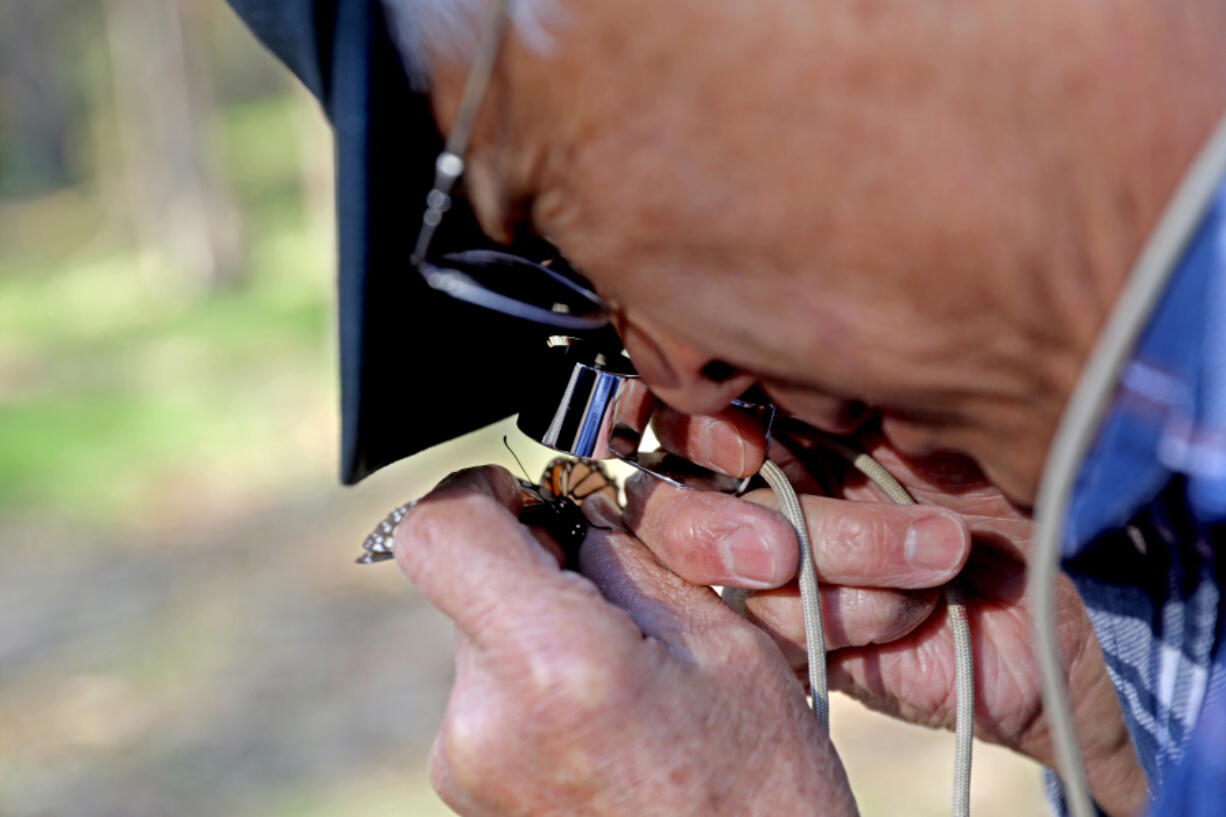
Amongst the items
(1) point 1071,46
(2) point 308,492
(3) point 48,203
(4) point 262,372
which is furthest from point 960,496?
(3) point 48,203

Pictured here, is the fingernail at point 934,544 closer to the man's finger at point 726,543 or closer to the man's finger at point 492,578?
the man's finger at point 726,543

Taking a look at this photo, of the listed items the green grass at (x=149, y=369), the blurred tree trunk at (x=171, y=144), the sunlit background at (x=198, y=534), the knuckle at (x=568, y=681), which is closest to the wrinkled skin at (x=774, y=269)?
the knuckle at (x=568, y=681)

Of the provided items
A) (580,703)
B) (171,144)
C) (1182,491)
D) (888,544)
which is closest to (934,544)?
(888,544)

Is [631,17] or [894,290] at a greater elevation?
[631,17]

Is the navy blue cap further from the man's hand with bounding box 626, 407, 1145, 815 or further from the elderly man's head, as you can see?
the man's hand with bounding box 626, 407, 1145, 815

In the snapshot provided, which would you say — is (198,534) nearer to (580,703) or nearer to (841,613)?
(841,613)

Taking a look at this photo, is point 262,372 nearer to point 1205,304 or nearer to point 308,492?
point 308,492

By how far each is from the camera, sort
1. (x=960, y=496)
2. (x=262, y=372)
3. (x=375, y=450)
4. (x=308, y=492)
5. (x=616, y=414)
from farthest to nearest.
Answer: (x=262, y=372) < (x=308, y=492) < (x=960, y=496) < (x=616, y=414) < (x=375, y=450)
